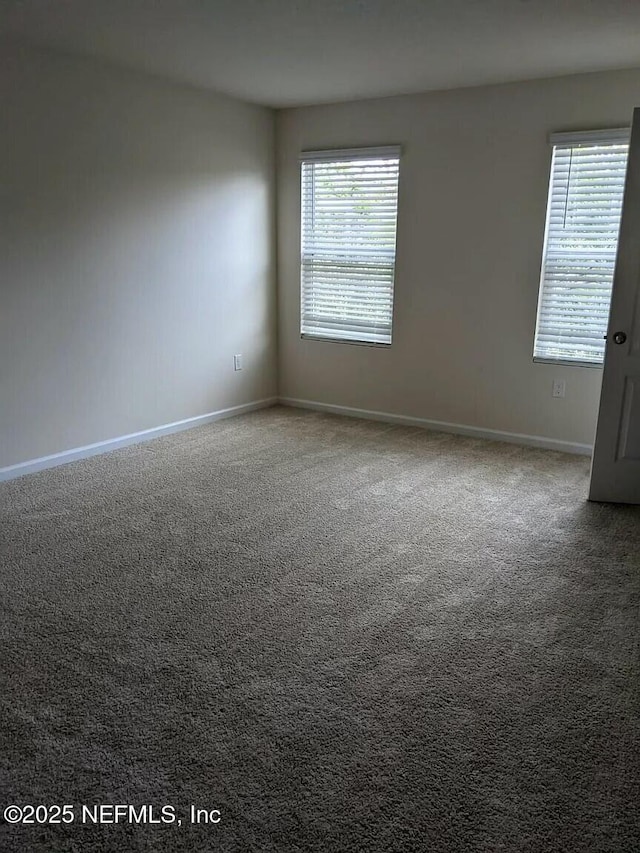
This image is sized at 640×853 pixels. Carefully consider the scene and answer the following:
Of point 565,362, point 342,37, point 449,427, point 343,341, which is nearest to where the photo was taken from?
point 342,37

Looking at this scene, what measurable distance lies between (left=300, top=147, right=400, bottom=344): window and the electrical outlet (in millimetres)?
1355

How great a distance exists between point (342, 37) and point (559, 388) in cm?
263

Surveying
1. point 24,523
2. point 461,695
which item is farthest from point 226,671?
point 24,523

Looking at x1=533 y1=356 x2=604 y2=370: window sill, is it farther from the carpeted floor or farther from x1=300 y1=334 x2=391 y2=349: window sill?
x1=300 y1=334 x2=391 y2=349: window sill

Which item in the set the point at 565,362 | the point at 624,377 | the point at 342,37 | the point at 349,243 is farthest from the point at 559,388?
the point at 342,37

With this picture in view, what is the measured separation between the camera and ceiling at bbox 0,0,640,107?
10.1 ft

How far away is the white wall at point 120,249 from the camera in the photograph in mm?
3943

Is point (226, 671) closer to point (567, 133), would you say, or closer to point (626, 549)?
point (626, 549)

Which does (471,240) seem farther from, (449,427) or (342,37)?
(342,37)

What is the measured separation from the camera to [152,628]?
8.31 feet

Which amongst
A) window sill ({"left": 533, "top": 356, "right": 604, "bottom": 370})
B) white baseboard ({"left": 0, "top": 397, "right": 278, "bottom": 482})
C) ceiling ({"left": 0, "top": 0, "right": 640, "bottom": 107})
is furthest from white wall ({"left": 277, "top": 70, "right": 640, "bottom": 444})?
white baseboard ({"left": 0, "top": 397, "right": 278, "bottom": 482})

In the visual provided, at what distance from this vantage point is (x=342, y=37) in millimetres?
3512

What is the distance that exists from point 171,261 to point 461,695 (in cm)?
373

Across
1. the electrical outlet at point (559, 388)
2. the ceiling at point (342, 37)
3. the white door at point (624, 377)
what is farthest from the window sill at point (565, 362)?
the ceiling at point (342, 37)
